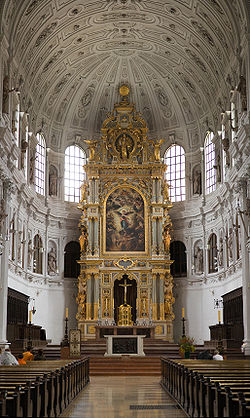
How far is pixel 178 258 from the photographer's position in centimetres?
3997

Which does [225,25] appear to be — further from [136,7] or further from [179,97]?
[179,97]

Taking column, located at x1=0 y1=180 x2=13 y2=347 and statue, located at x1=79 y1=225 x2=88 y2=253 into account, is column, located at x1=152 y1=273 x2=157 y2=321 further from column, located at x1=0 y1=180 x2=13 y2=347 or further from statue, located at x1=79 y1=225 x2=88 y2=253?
column, located at x1=0 y1=180 x2=13 y2=347

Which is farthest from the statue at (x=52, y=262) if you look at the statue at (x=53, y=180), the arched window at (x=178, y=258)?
the arched window at (x=178, y=258)

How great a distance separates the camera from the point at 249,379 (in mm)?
9695

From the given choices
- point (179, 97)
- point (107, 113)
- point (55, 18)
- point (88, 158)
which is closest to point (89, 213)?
point (88, 158)

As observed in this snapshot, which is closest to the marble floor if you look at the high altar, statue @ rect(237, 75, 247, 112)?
statue @ rect(237, 75, 247, 112)

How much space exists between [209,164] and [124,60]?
29.3ft

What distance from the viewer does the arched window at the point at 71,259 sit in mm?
39938

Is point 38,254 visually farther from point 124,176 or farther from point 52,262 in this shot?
point 124,176

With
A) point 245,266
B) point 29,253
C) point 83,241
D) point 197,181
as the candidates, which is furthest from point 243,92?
point 29,253

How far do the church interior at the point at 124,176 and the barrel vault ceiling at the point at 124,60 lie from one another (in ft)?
0.31

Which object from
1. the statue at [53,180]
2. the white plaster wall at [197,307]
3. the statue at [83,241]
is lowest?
the white plaster wall at [197,307]

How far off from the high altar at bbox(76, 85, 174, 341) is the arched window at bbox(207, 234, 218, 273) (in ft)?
8.37

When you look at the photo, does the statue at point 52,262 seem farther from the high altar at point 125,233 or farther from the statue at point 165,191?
the statue at point 165,191
